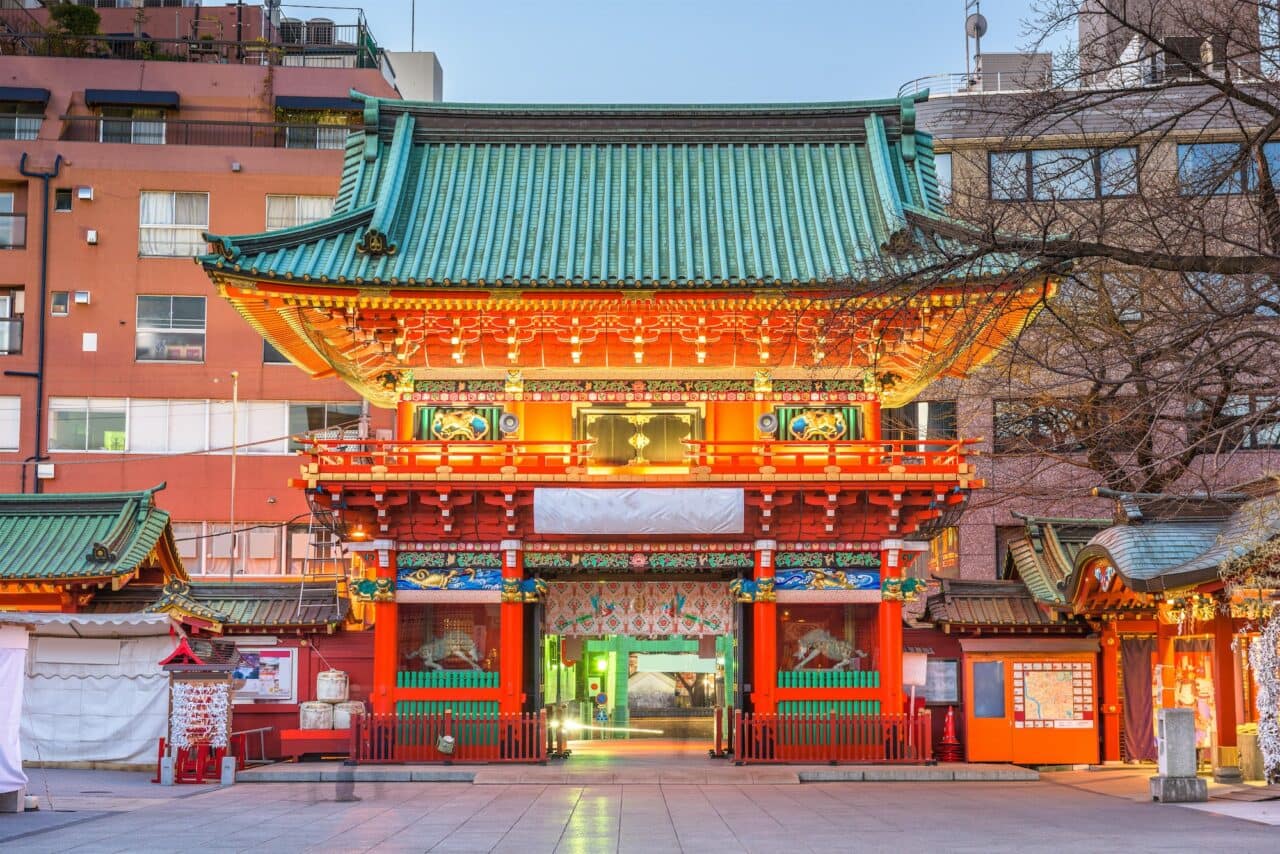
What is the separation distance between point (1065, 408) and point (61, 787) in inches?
859

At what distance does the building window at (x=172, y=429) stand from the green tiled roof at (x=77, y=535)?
13.9 m

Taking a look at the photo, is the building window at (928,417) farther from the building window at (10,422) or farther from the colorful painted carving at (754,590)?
the building window at (10,422)

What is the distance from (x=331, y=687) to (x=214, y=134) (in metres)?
25.2

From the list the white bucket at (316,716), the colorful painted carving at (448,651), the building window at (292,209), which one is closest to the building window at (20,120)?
the building window at (292,209)

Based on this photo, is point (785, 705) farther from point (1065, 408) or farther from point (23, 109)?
point (23, 109)

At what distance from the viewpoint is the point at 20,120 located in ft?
164

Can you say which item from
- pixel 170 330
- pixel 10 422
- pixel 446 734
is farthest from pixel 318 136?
pixel 446 734

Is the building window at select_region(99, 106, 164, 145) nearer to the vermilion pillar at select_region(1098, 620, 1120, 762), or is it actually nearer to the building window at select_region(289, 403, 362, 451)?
the building window at select_region(289, 403, 362, 451)

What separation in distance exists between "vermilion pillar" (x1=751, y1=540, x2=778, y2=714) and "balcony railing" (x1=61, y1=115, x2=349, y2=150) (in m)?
26.1

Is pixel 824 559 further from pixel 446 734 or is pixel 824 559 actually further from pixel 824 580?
pixel 446 734

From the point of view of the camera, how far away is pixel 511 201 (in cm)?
3309

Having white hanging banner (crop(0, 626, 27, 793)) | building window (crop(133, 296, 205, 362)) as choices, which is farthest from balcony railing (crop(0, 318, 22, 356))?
white hanging banner (crop(0, 626, 27, 793))

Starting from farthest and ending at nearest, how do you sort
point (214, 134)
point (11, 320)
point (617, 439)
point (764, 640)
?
1. point (214, 134)
2. point (11, 320)
3. point (617, 439)
4. point (764, 640)

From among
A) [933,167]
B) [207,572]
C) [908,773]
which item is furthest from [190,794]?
[207,572]
